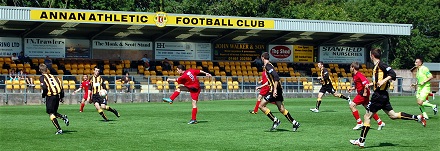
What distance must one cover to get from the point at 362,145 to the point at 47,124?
10.6 m

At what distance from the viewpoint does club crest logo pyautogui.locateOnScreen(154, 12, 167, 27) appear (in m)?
45.6

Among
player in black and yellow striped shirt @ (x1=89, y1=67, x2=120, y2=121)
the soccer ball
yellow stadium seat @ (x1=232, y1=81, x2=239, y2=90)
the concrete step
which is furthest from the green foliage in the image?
the soccer ball

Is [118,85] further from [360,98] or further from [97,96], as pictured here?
[360,98]

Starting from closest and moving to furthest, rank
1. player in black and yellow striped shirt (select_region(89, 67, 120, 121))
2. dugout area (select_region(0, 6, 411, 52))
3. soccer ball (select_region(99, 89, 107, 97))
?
1. player in black and yellow striped shirt (select_region(89, 67, 120, 121))
2. soccer ball (select_region(99, 89, 107, 97))
3. dugout area (select_region(0, 6, 411, 52))

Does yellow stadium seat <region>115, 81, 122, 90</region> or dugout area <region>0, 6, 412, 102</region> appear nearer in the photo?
yellow stadium seat <region>115, 81, 122, 90</region>

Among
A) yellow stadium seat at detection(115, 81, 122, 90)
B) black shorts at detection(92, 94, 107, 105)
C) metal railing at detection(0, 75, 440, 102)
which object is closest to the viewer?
black shorts at detection(92, 94, 107, 105)

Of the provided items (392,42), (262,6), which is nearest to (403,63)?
(392,42)

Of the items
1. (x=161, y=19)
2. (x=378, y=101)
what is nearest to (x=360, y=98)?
(x=378, y=101)

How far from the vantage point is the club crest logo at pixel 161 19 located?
150ft

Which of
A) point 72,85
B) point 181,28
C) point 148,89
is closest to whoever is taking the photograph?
point 72,85

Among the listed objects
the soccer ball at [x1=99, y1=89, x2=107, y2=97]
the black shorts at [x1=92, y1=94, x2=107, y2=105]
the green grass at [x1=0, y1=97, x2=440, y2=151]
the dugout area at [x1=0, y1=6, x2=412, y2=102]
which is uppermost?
the dugout area at [x1=0, y1=6, x2=412, y2=102]

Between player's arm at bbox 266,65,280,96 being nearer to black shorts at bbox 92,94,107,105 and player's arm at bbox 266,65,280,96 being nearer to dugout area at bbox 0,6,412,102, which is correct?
black shorts at bbox 92,94,107,105

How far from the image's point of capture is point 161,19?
150 ft

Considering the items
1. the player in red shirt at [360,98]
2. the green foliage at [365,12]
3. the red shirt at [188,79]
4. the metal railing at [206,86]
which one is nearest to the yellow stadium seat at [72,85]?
the metal railing at [206,86]
